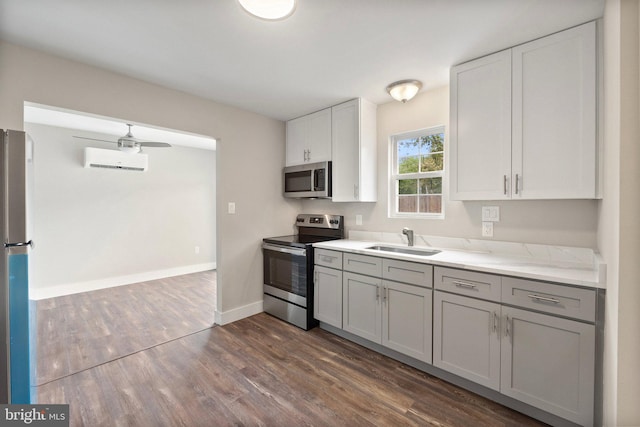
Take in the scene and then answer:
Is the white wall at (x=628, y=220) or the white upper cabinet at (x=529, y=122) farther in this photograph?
the white upper cabinet at (x=529, y=122)

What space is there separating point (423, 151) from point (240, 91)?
1.92 m

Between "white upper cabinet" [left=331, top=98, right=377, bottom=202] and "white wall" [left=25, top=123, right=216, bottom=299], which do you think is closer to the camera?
"white upper cabinet" [left=331, top=98, right=377, bottom=202]

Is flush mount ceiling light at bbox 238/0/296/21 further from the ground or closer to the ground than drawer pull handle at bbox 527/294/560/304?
further from the ground

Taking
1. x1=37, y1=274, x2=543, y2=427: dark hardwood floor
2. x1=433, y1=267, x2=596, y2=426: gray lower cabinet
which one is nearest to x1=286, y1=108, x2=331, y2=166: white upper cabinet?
x1=433, y1=267, x2=596, y2=426: gray lower cabinet

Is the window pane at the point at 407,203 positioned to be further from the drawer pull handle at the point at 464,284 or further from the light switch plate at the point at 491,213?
the drawer pull handle at the point at 464,284

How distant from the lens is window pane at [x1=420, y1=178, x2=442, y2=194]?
9.18 feet

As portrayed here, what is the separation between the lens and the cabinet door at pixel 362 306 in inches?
96.2

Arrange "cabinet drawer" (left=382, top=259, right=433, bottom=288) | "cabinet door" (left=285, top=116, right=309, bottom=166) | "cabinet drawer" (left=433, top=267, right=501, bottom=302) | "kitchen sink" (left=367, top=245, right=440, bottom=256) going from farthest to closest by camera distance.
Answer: "cabinet door" (left=285, top=116, right=309, bottom=166)
"kitchen sink" (left=367, top=245, right=440, bottom=256)
"cabinet drawer" (left=382, top=259, right=433, bottom=288)
"cabinet drawer" (left=433, top=267, right=501, bottom=302)

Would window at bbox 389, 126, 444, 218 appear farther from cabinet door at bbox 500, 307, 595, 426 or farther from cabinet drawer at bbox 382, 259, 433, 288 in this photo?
cabinet door at bbox 500, 307, 595, 426

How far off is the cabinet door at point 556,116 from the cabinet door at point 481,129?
0.21 ft

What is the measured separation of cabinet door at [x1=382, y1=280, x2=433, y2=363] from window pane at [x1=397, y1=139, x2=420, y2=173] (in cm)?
129

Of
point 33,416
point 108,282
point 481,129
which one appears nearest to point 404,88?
point 481,129

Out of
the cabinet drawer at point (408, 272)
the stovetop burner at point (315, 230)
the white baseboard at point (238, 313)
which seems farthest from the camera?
the stovetop burner at point (315, 230)

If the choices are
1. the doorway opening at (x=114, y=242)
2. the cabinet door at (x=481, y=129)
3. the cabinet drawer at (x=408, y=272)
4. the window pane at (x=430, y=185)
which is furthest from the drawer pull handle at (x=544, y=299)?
the doorway opening at (x=114, y=242)
